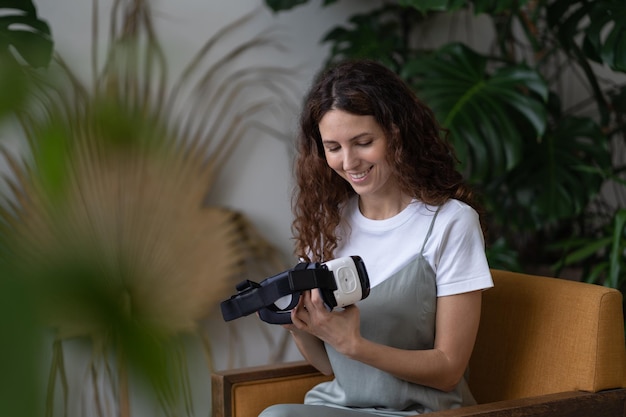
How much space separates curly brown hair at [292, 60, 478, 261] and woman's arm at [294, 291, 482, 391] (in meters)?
0.20

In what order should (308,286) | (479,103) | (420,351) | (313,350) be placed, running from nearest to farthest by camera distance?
(308,286)
(420,351)
(313,350)
(479,103)

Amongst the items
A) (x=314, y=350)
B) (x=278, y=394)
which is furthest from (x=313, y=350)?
(x=278, y=394)

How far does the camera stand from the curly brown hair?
4.66 feet

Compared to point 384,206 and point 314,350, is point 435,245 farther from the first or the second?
point 314,350

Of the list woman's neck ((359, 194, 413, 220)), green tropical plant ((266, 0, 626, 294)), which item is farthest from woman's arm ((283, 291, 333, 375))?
green tropical plant ((266, 0, 626, 294))

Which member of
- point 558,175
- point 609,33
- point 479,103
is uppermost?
point 609,33

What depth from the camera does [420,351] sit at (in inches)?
52.8

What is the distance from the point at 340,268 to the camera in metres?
1.19

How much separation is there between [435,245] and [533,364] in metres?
0.30

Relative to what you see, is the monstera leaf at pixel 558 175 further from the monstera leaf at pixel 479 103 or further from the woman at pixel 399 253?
the woman at pixel 399 253

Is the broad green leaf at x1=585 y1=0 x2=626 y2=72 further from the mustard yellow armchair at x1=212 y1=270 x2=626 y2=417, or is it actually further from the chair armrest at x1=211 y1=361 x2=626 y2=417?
the chair armrest at x1=211 y1=361 x2=626 y2=417

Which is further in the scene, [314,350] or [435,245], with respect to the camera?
[314,350]

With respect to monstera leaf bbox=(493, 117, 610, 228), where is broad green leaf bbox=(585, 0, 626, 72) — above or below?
above

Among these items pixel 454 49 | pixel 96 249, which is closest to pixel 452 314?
pixel 96 249
